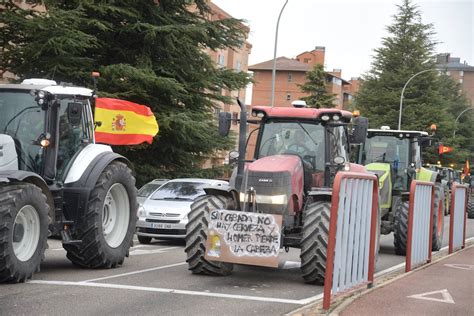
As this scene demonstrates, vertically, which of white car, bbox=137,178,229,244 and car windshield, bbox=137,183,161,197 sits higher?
car windshield, bbox=137,183,161,197

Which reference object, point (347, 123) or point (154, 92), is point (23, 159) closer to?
point (347, 123)

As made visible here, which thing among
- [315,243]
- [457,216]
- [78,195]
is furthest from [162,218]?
[315,243]

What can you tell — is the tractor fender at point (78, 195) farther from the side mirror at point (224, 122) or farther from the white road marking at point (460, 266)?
the white road marking at point (460, 266)

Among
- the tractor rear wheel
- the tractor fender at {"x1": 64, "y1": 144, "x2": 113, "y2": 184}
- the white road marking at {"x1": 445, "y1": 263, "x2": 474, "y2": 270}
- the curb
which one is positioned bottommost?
the tractor rear wheel

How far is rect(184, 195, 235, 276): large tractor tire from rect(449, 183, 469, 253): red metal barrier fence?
7.59 m

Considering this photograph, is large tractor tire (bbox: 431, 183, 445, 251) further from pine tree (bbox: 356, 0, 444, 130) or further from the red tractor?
pine tree (bbox: 356, 0, 444, 130)

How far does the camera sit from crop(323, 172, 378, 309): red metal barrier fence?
784 cm

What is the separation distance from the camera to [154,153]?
82.5ft

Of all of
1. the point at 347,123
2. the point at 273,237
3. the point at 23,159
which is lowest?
the point at 273,237

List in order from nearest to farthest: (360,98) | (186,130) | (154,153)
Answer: (186,130), (154,153), (360,98)

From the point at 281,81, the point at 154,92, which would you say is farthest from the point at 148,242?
the point at 281,81

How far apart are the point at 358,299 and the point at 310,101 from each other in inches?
2020

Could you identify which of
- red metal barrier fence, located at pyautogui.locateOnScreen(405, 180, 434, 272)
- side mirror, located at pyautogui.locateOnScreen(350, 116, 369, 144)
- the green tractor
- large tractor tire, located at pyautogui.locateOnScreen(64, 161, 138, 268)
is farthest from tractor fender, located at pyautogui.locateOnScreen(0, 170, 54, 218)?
the green tractor

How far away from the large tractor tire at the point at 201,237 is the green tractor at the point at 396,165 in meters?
6.42
